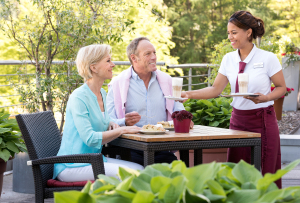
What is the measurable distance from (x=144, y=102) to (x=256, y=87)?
34.6 inches

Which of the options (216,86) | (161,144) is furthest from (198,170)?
(216,86)

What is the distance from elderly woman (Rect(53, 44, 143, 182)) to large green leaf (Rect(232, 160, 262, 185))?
1515 millimetres

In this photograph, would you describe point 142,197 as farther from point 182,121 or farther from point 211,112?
point 211,112

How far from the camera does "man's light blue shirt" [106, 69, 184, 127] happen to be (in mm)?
3172

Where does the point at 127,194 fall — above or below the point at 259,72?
below

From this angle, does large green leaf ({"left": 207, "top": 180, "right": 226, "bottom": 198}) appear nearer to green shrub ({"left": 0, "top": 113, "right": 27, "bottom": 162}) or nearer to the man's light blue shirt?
the man's light blue shirt

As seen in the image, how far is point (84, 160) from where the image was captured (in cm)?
231

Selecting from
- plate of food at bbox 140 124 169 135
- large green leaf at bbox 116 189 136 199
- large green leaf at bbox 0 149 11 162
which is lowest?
large green leaf at bbox 0 149 11 162

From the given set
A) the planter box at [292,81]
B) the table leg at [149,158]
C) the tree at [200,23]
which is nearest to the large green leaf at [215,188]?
the table leg at [149,158]

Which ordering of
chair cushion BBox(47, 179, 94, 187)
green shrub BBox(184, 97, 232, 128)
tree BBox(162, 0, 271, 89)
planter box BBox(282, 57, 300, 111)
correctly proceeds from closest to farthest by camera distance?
chair cushion BBox(47, 179, 94, 187) < green shrub BBox(184, 97, 232, 128) < planter box BBox(282, 57, 300, 111) < tree BBox(162, 0, 271, 89)

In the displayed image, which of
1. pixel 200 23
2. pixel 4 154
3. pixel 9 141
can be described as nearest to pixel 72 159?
pixel 4 154

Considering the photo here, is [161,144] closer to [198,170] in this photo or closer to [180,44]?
[198,170]

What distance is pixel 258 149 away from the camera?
2533mm

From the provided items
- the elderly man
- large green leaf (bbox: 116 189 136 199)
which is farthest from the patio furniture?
large green leaf (bbox: 116 189 136 199)
